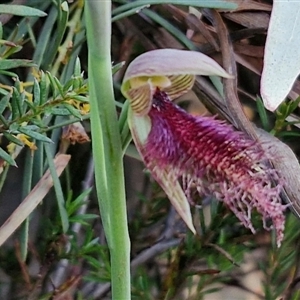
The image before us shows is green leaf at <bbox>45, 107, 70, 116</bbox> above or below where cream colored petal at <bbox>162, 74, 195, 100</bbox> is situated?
below

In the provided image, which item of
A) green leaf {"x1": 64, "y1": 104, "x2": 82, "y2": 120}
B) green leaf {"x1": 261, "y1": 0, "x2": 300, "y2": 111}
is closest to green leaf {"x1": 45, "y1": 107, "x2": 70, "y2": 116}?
green leaf {"x1": 64, "y1": 104, "x2": 82, "y2": 120}

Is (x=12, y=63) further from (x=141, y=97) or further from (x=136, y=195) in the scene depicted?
(x=136, y=195)

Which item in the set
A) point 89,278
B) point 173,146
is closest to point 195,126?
point 173,146

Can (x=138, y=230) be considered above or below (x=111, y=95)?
below

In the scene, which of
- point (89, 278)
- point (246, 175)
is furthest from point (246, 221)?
point (89, 278)

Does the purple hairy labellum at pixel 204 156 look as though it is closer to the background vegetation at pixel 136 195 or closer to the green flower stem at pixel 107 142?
the green flower stem at pixel 107 142

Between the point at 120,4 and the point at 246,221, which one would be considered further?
the point at 120,4

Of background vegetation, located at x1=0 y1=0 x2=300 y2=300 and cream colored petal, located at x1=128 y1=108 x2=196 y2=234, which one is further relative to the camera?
background vegetation, located at x1=0 y1=0 x2=300 y2=300

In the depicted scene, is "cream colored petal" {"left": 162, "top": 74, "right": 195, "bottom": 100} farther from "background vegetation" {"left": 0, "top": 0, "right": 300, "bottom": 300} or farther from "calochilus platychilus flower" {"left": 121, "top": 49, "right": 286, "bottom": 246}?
"background vegetation" {"left": 0, "top": 0, "right": 300, "bottom": 300}

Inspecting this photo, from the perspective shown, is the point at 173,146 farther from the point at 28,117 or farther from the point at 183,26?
the point at 183,26
